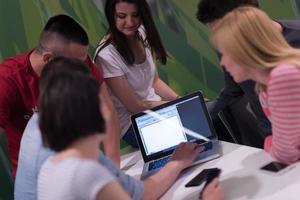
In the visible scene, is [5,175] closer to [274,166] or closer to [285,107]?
[274,166]

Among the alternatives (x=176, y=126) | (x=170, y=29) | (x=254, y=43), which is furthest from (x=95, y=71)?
(x=170, y=29)

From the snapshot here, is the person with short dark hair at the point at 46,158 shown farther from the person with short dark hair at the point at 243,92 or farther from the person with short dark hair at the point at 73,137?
the person with short dark hair at the point at 243,92

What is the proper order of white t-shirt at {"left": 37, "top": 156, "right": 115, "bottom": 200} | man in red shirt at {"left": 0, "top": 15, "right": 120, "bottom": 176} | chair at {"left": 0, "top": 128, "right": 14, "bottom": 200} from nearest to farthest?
white t-shirt at {"left": 37, "top": 156, "right": 115, "bottom": 200} < man in red shirt at {"left": 0, "top": 15, "right": 120, "bottom": 176} < chair at {"left": 0, "top": 128, "right": 14, "bottom": 200}

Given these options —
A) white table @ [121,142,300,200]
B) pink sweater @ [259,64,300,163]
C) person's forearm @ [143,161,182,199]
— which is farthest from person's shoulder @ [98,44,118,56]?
pink sweater @ [259,64,300,163]

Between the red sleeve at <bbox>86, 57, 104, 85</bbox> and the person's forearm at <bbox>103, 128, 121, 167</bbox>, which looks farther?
Answer: the red sleeve at <bbox>86, 57, 104, 85</bbox>

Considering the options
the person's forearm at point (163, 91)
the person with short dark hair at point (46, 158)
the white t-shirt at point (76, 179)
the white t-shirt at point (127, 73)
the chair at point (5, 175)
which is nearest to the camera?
the white t-shirt at point (76, 179)

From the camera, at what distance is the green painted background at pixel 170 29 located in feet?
7.97

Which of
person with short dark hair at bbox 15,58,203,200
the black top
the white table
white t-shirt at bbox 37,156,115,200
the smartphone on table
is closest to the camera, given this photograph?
white t-shirt at bbox 37,156,115,200

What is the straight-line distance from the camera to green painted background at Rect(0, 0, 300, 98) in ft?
7.97

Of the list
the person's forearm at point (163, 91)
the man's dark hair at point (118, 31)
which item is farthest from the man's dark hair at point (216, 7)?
the person's forearm at point (163, 91)

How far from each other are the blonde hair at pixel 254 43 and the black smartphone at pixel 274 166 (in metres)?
0.31

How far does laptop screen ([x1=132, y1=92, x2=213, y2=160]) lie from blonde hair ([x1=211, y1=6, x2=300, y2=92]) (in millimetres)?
426

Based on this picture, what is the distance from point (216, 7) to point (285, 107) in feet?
2.03

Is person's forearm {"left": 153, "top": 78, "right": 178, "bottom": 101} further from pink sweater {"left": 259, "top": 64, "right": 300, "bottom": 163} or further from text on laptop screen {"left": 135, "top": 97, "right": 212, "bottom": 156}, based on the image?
pink sweater {"left": 259, "top": 64, "right": 300, "bottom": 163}
